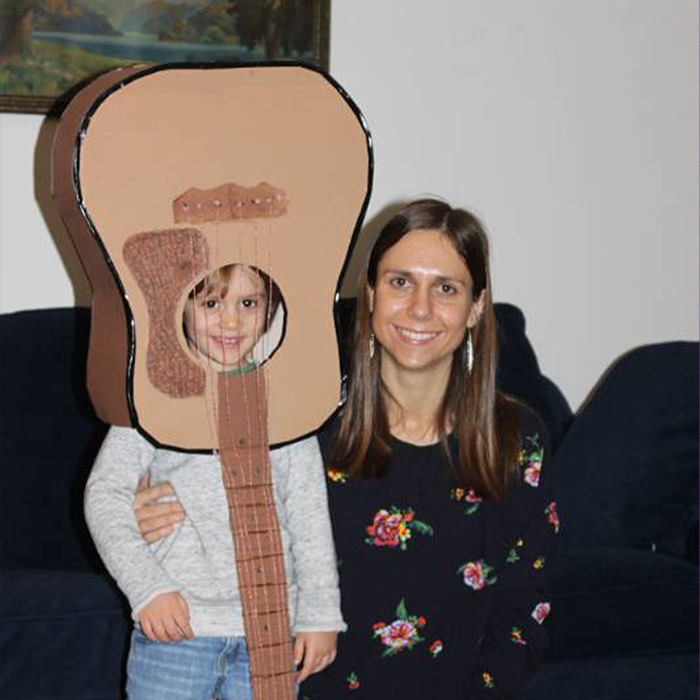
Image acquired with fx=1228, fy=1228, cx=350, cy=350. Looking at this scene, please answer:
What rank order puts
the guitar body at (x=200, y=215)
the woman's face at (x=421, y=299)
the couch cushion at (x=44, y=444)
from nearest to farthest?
the guitar body at (x=200, y=215), the woman's face at (x=421, y=299), the couch cushion at (x=44, y=444)

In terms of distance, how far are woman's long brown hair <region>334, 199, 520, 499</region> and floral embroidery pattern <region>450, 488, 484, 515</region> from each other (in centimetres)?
1

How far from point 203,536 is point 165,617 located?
0.12 metres

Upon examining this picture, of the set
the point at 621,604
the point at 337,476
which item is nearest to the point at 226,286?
the point at 337,476

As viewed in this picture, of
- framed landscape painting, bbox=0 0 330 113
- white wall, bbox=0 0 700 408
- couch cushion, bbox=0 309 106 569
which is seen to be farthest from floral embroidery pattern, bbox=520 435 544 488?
framed landscape painting, bbox=0 0 330 113

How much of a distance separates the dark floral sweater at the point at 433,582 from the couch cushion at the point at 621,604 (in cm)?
27

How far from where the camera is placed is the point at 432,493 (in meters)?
1.77

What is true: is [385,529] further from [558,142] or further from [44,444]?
[558,142]

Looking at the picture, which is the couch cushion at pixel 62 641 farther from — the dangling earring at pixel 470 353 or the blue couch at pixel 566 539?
the dangling earring at pixel 470 353

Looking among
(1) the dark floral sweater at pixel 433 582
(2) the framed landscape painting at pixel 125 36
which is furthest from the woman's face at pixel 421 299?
(2) the framed landscape painting at pixel 125 36

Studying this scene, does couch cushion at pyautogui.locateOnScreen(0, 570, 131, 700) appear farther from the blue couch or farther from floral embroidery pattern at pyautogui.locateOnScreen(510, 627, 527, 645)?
floral embroidery pattern at pyautogui.locateOnScreen(510, 627, 527, 645)

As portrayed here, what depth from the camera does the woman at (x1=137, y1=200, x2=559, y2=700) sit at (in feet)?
5.61

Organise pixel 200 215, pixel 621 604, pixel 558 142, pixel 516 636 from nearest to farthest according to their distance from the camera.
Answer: pixel 200 215 → pixel 516 636 → pixel 621 604 → pixel 558 142

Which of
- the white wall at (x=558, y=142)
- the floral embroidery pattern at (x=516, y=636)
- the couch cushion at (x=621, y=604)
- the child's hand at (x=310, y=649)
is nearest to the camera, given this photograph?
the child's hand at (x=310, y=649)

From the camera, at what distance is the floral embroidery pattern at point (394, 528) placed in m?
1.75
